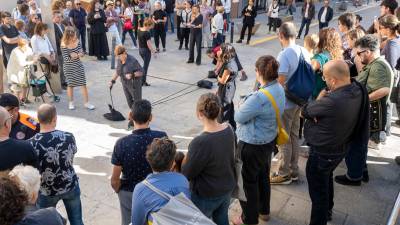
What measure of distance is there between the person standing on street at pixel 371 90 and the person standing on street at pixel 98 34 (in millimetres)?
8347

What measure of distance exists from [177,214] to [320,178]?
195 cm

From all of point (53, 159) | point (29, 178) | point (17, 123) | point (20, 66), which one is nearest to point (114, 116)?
point (20, 66)

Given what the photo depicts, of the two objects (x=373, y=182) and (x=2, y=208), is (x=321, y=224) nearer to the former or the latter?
(x=373, y=182)

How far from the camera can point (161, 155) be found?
277 centimetres

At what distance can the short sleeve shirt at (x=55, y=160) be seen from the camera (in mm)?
3494

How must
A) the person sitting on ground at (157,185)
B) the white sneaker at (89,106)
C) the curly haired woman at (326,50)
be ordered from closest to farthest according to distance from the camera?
the person sitting on ground at (157,185)
the curly haired woman at (326,50)
the white sneaker at (89,106)

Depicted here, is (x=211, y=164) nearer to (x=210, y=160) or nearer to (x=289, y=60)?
(x=210, y=160)

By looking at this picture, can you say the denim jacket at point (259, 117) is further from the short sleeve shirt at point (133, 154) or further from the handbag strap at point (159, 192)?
the handbag strap at point (159, 192)

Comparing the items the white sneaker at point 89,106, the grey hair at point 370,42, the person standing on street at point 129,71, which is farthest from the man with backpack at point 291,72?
the white sneaker at point 89,106

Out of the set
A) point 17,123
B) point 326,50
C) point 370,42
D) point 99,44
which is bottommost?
point 99,44

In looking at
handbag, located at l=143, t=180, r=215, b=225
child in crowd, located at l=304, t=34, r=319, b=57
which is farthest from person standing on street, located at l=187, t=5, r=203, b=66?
handbag, located at l=143, t=180, r=215, b=225

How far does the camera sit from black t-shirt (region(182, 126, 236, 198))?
3307 millimetres

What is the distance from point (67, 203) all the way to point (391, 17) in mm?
5099

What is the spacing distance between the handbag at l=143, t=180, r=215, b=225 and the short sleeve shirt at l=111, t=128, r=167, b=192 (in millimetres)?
808
